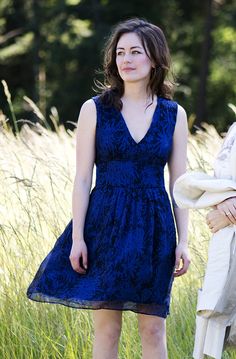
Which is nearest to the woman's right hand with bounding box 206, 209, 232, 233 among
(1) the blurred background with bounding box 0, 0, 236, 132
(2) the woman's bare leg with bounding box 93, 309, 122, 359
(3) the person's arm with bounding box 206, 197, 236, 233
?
(3) the person's arm with bounding box 206, 197, 236, 233

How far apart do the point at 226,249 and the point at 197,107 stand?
2059 cm

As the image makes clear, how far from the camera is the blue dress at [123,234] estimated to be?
12.0ft

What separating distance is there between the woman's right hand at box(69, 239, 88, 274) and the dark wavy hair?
59 centimetres

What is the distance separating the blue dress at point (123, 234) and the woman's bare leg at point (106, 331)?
0.09m

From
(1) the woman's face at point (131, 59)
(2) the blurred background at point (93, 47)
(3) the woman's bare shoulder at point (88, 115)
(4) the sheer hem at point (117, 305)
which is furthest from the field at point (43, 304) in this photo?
(2) the blurred background at point (93, 47)

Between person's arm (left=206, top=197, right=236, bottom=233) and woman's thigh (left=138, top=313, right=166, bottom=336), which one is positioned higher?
person's arm (left=206, top=197, right=236, bottom=233)

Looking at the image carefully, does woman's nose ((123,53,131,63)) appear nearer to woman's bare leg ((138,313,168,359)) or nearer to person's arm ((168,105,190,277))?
person's arm ((168,105,190,277))

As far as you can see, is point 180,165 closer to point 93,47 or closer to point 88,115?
point 88,115

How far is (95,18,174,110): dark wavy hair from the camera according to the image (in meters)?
3.85

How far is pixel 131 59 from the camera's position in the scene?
381 cm

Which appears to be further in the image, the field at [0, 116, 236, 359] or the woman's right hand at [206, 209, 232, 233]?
the field at [0, 116, 236, 359]

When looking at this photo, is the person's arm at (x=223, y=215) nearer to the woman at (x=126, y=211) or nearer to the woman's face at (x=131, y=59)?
the woman at (x=126, y=211)

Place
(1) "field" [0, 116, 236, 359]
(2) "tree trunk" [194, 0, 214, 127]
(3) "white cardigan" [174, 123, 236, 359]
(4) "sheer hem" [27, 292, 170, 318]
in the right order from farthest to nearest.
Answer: (2) "tree trunk" [194, 0, 214, 127], (1) "field" [0, 116, 236, 359], (4) "sheer hem" [27, 292, 170, 318], (3) "white cardigan" [174, 123, 236, 359]

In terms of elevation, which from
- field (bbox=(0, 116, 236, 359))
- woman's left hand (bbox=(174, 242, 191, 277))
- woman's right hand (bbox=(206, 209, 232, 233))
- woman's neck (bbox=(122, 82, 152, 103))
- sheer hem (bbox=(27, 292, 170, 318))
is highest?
woman's neck (bbox=(122, 82, 152, 103))
